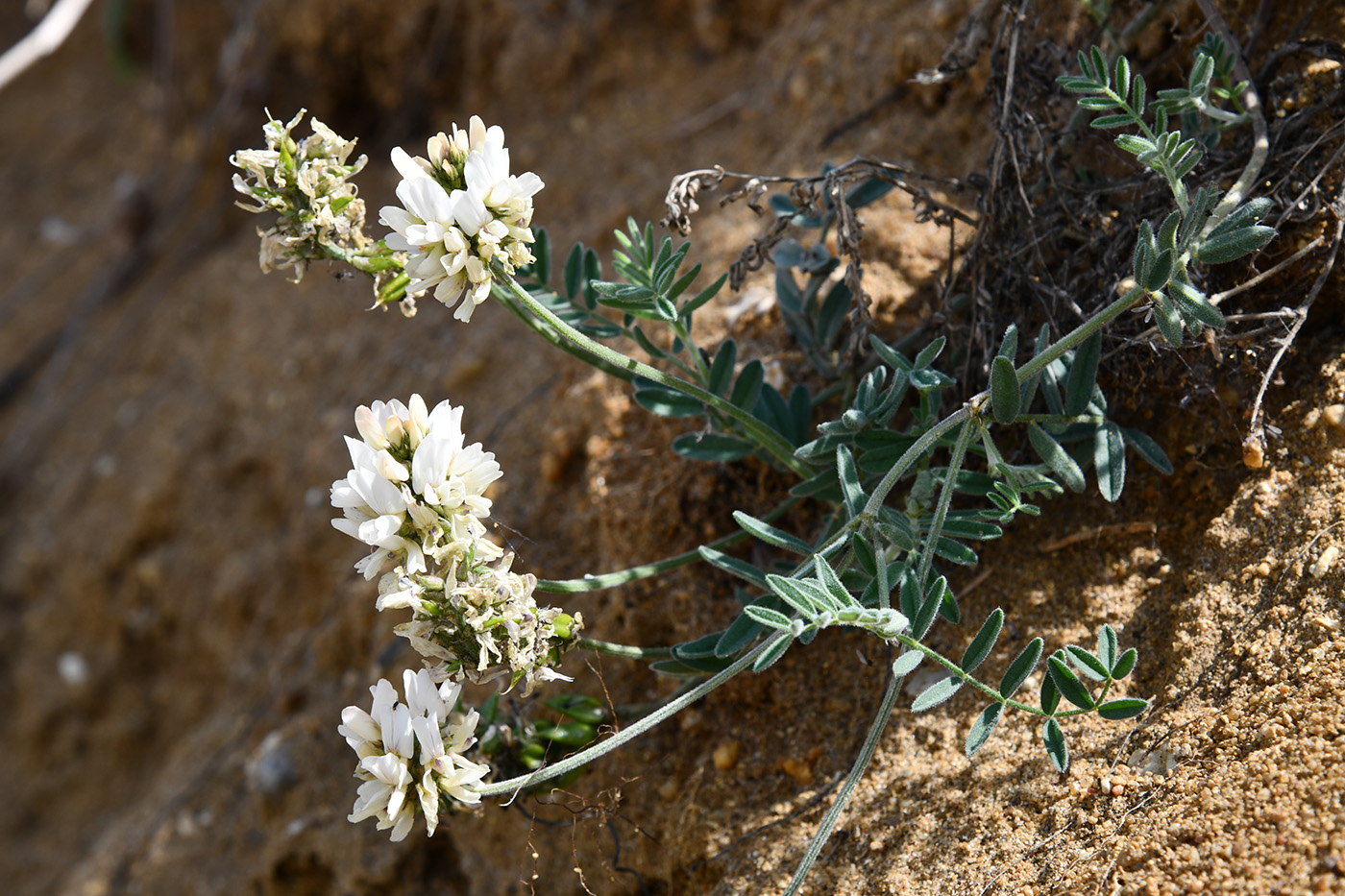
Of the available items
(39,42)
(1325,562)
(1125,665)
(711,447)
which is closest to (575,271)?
(711,447)

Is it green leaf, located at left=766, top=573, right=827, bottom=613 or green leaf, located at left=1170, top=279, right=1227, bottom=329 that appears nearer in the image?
green leaf, located at left=766, top=573, right=827, bottom=613

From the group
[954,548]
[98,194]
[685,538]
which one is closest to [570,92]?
[685,538]

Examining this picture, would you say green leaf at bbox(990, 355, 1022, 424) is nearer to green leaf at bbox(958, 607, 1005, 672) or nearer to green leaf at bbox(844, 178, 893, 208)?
green leaf at bbox(958, 607, 1005, 672)

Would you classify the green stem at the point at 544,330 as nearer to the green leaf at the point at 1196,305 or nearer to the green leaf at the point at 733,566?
the green leaf at the point at 733,566

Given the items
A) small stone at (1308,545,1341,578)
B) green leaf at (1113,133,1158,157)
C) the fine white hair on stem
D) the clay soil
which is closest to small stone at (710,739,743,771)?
the clay soil

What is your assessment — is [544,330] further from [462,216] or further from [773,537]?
[773,537]

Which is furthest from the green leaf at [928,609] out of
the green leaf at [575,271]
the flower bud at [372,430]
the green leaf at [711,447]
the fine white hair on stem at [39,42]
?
the fine white hair on stem at [39,42]

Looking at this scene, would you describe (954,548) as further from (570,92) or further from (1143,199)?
(570,92)
